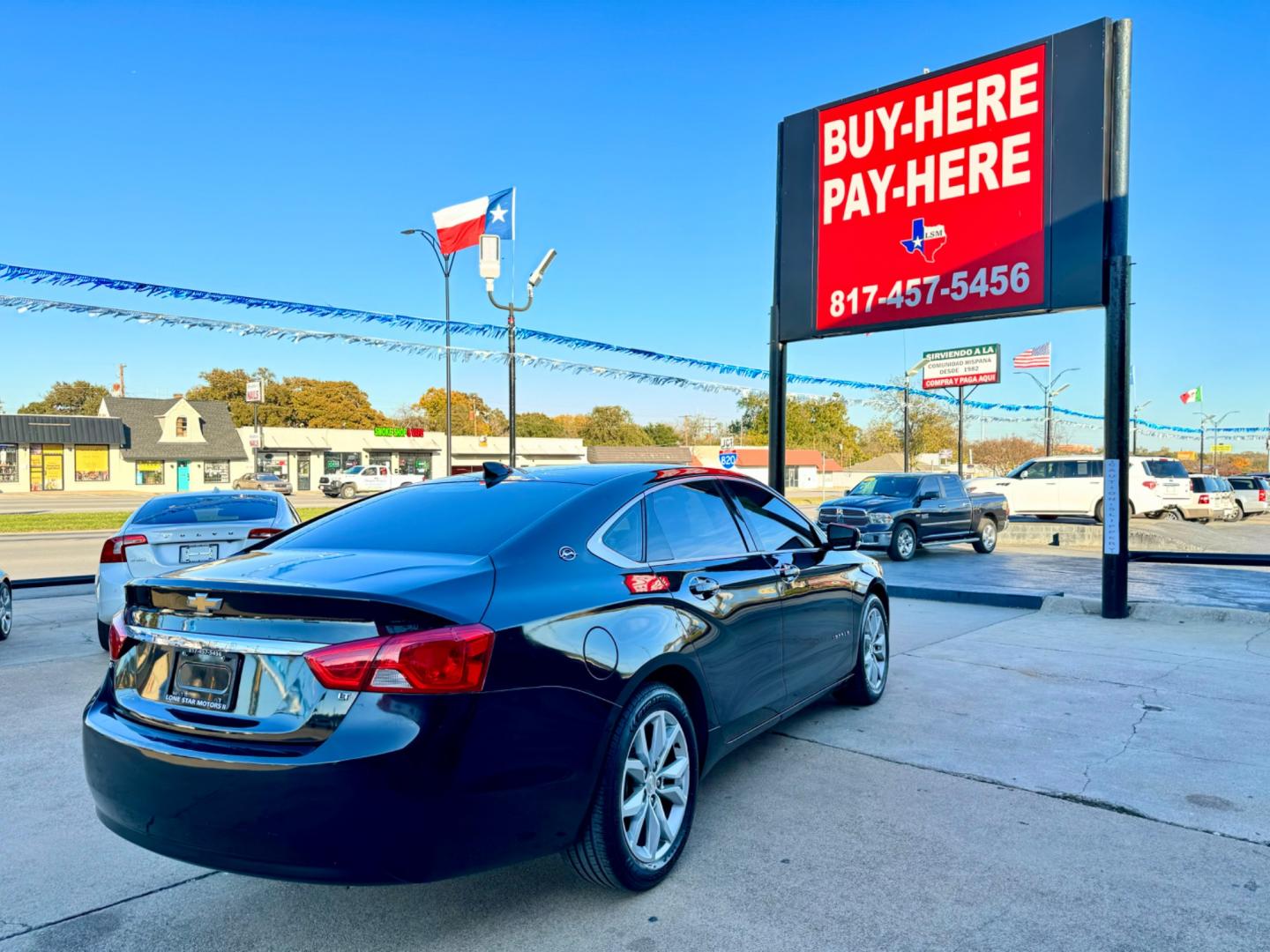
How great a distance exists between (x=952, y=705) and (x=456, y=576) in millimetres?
4079

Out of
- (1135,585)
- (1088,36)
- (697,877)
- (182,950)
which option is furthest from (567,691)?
(1135,585)

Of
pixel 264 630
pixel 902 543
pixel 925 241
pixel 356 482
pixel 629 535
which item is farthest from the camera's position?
pixel 356 482

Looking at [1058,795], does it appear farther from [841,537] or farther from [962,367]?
[962,367]

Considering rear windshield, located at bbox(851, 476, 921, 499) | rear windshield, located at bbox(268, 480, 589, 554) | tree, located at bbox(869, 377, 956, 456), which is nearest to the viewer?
rear windshield, located at bbox(268, 480, 589, 554)

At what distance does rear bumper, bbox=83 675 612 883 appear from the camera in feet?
8.27

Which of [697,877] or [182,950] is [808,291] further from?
[182,950]

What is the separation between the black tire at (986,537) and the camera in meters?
17.9

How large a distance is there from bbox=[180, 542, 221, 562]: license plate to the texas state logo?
8334 millimetres

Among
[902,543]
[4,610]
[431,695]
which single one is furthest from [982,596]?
[4,610]

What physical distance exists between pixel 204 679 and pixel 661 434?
349 feet

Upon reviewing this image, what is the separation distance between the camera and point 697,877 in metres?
3.33

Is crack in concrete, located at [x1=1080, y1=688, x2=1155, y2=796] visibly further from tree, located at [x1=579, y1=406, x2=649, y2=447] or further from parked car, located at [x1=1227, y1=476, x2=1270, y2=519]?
tree, located at [x1=579, y1=406, x2=649, y2=447]

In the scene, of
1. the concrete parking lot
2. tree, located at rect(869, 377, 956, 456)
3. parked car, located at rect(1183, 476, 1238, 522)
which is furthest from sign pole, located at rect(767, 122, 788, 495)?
tree, located at rect(869, 377, 956, 456)

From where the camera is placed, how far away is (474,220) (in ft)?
64.9
